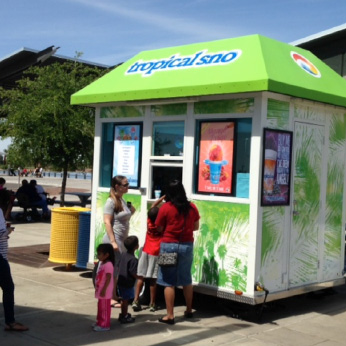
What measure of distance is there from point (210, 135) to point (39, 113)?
28.2 feet

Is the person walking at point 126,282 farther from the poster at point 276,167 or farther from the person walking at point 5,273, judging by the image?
the poster at point 276,167

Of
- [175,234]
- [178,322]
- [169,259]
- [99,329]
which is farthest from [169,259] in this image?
[99,329]

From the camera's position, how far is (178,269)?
6.63 meters

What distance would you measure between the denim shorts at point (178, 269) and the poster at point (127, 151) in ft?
5.90

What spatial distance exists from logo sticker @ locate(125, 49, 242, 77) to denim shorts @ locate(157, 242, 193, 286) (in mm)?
2453

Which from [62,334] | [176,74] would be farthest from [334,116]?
[62,334]

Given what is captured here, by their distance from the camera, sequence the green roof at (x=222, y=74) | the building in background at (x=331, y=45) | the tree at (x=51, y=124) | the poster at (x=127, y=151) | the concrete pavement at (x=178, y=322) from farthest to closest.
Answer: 1. the tree at (x=51, y=124)
2. the building in background at (x=331, y=45)
3. the poster at (x=127, y=151)
4. the green roof at (x=222, y=74)
5. the concrete pavement at (x=178, y=322)

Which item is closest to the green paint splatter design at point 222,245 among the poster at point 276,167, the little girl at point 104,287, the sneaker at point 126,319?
the poster at point 276,167

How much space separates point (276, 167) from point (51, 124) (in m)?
9.35

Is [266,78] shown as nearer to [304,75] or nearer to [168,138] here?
[304,75]

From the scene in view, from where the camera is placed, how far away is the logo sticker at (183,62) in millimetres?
7383

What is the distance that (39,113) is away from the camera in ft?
48.9

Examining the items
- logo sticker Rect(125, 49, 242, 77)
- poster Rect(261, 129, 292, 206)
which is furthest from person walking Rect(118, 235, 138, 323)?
logo sticker Rect(125, 49, 242, 77)

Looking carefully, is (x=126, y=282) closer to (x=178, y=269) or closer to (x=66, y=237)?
(x=178, y=269)
